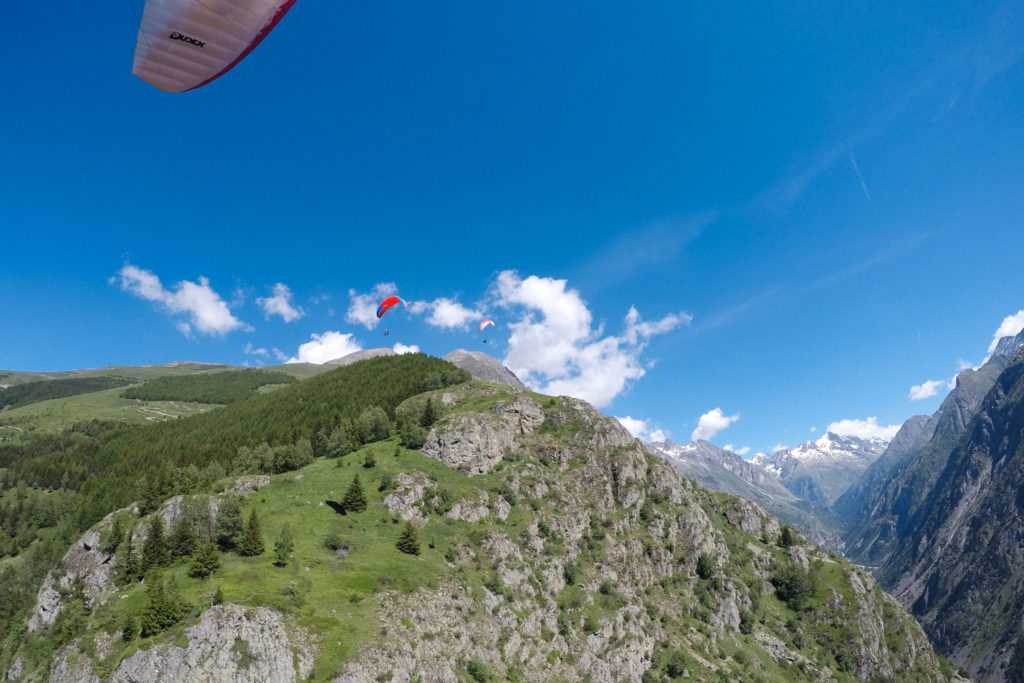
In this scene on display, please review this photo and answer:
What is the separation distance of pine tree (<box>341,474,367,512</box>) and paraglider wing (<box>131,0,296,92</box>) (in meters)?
51.8

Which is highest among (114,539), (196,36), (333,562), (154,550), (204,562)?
(196,36)

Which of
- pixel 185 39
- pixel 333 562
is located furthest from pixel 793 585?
pixel 185 39

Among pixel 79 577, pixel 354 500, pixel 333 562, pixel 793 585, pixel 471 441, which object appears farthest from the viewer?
pixel 793 585

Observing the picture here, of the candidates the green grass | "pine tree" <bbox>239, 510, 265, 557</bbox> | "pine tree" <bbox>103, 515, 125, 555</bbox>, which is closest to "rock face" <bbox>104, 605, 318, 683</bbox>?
the green grass

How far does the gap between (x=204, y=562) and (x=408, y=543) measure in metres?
21.5

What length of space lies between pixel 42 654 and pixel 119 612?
29.6 ft

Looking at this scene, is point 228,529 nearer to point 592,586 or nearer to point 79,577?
point 79,577

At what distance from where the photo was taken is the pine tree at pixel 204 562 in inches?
1697

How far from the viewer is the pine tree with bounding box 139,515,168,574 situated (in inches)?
1821

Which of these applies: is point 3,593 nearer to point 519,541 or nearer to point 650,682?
point 519,541

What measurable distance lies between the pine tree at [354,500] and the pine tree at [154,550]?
63.9 feet

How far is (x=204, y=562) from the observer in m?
43.9

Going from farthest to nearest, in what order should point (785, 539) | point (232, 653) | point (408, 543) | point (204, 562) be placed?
point (785, 539)
point (408, 543)
point (204, 562)
point (232, 653)

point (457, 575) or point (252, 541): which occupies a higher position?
point (252, 541)
